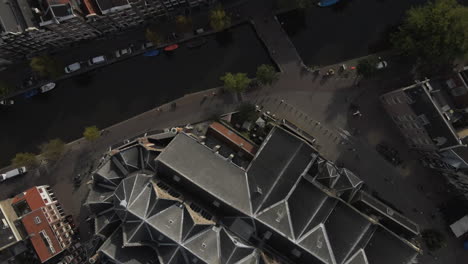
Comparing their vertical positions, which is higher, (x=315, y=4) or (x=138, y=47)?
(x=315, y=4)

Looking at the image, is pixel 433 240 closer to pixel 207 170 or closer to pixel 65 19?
pixel 207 170

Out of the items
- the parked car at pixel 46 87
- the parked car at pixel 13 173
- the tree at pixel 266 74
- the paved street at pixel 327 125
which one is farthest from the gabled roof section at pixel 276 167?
the parked car at pixel 13 173

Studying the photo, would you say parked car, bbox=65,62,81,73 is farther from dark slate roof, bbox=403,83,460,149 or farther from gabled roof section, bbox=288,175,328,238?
dark slate roof, bbox=403,83,460,149

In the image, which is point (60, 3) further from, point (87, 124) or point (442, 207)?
point (442, 207)

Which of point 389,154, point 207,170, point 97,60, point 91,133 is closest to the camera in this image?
point 207,170

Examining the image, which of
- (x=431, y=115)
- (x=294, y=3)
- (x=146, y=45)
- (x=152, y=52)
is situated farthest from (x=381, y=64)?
(x=146, y=45)

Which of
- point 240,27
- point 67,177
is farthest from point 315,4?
point 67,177

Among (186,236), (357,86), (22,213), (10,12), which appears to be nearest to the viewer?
(186,236)
